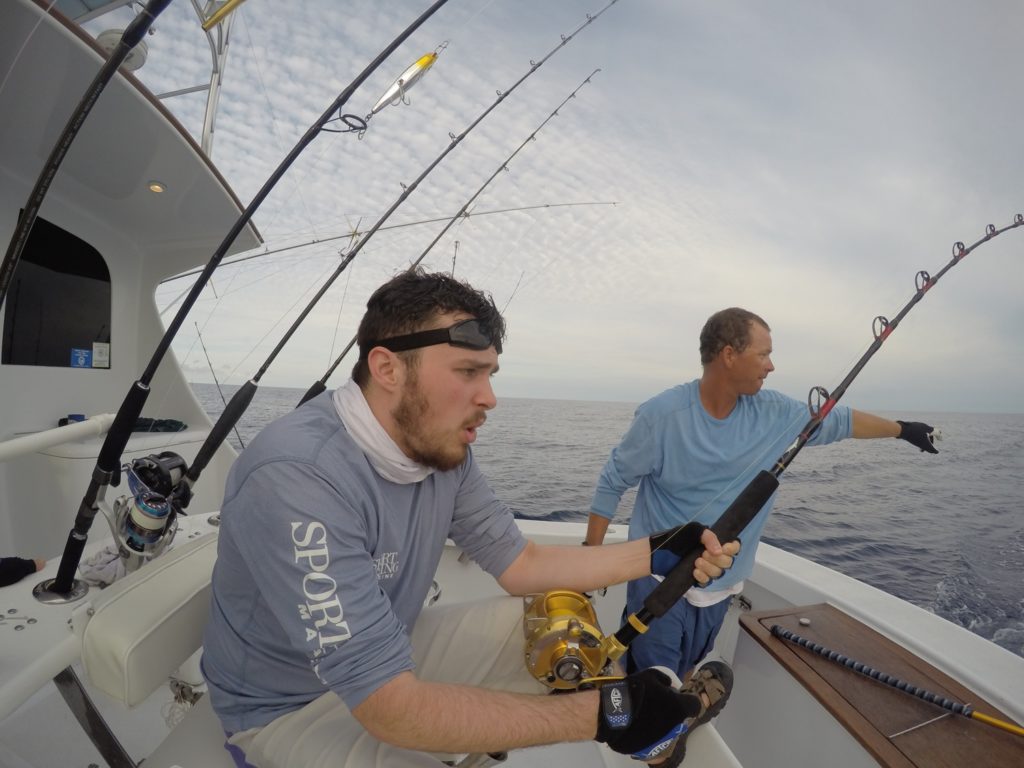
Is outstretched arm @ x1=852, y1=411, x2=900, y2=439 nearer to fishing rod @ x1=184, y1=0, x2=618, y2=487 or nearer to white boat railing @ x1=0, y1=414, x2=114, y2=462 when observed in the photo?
fishing rod @ x1=184, y1=0, x2=618, y2=487

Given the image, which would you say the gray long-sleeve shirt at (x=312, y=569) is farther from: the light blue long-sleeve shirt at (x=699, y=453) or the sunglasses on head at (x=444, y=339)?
the light blue long-sleeve shirt at (x=699, y=453)

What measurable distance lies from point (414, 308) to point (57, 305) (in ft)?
10.2

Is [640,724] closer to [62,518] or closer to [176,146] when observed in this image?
[176,146]

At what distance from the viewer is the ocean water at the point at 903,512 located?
3.71 meters

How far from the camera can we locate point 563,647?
1177 mm

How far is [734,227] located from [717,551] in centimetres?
378

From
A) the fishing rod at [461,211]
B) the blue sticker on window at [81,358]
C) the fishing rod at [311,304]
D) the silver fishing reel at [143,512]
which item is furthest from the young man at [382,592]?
the blue sticker on window at [81,358]

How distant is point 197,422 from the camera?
386 centimetres

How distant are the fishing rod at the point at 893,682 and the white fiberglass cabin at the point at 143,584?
0.07ft

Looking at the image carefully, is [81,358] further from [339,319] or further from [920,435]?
[920,435]

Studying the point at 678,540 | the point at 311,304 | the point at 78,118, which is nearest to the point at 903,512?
the point at 678,540

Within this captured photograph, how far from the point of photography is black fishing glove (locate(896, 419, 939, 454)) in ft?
6.68

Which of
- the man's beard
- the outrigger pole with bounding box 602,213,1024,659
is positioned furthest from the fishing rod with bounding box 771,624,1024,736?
the man's beard

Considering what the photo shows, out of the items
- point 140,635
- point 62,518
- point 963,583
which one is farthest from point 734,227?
point 62,518
